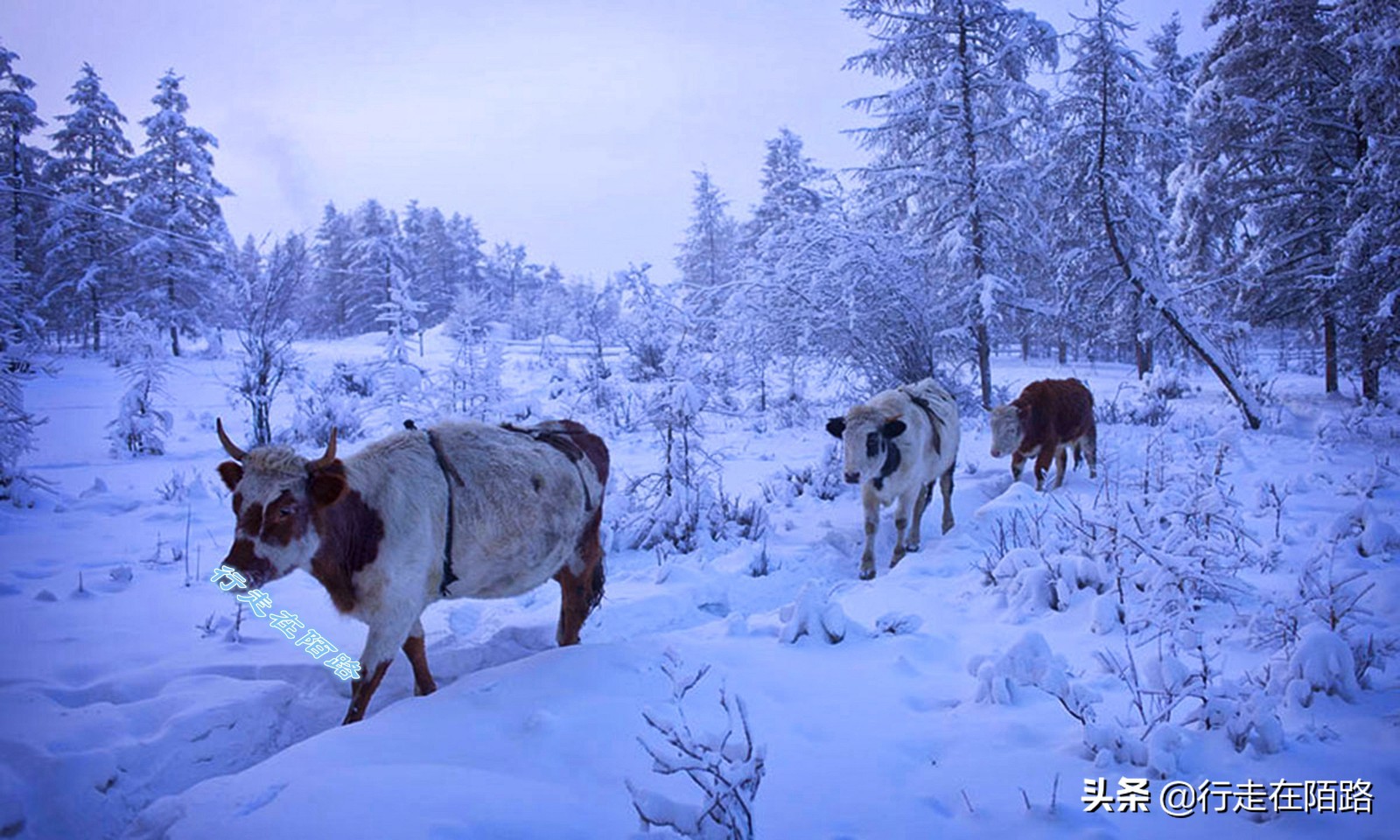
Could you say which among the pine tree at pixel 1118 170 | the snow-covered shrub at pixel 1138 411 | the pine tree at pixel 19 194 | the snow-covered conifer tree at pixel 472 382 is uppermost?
the pine tree at pixel 1118 170

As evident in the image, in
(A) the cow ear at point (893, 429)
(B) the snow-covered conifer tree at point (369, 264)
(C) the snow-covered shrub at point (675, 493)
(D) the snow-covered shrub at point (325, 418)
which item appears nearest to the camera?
(A) the cow ear at point (893, 429)

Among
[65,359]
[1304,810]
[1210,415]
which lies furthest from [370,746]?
[65,359]

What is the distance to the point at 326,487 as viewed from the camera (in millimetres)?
3084

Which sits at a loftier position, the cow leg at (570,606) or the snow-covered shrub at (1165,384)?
the snow-covered shrub at (1165,384)

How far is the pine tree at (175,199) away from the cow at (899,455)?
24.9 m

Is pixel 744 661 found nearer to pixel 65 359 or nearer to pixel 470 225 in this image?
pixel 65 359

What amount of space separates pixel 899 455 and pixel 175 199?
2953 centimetres

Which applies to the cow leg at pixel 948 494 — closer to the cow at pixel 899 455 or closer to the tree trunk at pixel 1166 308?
the cow at pixel 899 455

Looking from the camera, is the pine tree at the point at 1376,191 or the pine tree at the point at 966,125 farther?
the pine tree at the point at 966,125

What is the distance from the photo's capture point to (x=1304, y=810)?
81.9 inches

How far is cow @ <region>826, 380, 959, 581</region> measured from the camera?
643cm

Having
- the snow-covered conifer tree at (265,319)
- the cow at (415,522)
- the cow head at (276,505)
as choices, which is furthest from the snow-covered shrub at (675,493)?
the snow-covered conifer tree at (265,319)

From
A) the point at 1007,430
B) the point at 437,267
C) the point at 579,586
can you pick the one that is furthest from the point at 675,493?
the point at 437,267

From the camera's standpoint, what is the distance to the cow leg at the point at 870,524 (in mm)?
6415
